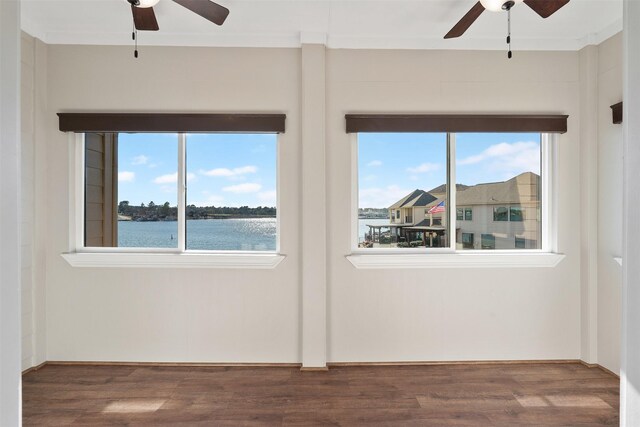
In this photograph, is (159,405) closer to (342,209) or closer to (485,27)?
(342,209)

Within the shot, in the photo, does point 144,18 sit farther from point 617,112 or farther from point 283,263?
point 617,112

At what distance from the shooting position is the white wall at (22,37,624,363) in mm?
2982

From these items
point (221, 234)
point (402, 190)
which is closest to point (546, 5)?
point (402, 190)

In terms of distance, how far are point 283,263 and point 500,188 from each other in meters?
1.90

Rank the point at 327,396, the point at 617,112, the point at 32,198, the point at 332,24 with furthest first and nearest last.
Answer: the point at 32,198
the point at 332,24
the point at 617,112
the point at 327,396

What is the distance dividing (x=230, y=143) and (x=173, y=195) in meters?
0.64

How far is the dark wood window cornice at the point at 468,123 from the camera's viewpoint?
298 centimetres

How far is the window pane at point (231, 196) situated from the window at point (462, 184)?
77 cm

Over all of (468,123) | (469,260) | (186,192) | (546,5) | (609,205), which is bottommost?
(469,260)

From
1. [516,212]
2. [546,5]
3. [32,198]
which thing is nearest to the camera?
[546,5]

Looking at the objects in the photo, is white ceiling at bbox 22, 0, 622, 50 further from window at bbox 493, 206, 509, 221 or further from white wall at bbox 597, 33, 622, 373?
window at bbox 493, 206, 509, 221

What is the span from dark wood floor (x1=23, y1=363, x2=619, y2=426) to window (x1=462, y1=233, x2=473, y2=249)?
3.11 feet

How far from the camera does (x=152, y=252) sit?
3.05 metres

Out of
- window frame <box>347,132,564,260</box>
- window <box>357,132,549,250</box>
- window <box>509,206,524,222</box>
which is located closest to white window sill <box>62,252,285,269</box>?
window frame <box>347,132,564,260</box>
